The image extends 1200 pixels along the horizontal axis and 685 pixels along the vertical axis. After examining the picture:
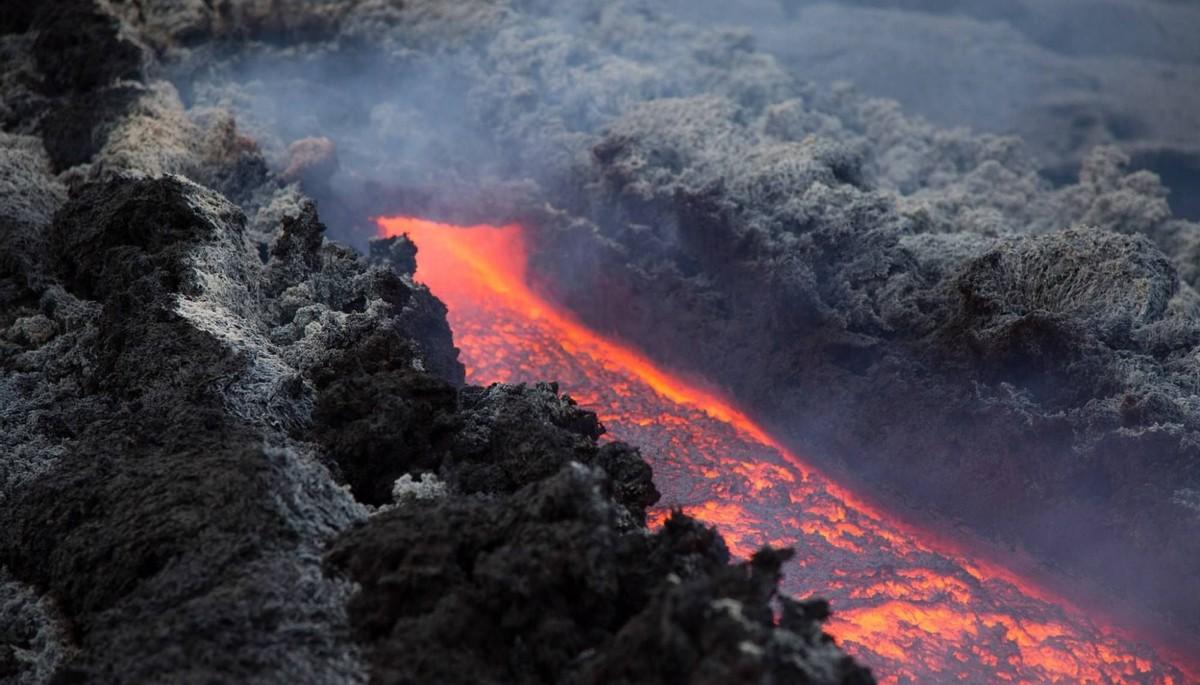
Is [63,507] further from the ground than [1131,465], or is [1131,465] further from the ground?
[1131,465]

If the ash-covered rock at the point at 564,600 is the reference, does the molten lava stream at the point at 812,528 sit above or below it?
below

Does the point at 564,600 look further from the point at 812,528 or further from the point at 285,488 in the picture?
the point at 812,528

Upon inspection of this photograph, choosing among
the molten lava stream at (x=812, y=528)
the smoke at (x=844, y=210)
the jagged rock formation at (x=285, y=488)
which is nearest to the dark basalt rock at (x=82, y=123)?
the jagged rock formation at (x=285, y=488)

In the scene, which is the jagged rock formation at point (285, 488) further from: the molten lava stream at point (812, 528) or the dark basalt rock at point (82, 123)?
the molten lava stream at point (812, 528)

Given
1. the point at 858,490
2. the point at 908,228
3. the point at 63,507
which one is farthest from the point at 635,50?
the point at 63,507

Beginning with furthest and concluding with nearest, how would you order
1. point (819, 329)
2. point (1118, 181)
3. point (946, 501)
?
1. point (1118, 181)
2. point (819, 329)
3. point (946, 501)

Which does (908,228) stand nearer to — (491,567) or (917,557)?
(917,557)

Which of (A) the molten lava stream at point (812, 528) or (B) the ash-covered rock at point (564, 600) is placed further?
(A) the molten lava stream at point (812, 528)

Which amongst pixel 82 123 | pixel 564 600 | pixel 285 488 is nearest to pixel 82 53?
pixel 82 123
